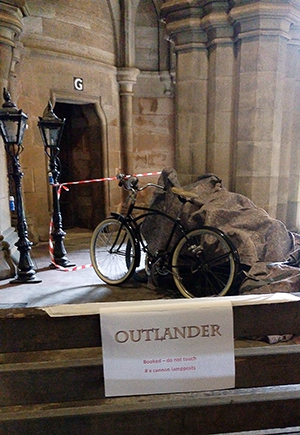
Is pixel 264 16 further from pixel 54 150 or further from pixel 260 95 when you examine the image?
pixel 54 150

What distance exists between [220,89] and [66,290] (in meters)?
2.20

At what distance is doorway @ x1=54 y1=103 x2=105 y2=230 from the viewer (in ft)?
18.9

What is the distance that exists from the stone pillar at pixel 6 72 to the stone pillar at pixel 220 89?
2096 mm

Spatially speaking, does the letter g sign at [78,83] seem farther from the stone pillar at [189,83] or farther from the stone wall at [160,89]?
the stone pillar at [189,83]

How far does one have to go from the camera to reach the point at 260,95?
2848 millimetres

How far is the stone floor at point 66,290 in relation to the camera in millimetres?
2801

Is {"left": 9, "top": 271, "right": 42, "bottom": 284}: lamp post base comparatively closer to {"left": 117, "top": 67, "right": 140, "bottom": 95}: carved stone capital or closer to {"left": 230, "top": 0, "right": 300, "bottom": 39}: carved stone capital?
{"left": 230, "top": 0, "right": 300, "bottom": 39}: carved stone capital

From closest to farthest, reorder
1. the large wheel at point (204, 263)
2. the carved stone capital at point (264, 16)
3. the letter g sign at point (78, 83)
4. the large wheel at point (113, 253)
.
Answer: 1. the large wheel at point (204, 263)
2. the carved stone capital at point (264, 16)
3. the large wheel at point (113, 253)
4. the letter g sign at point (78, 83)

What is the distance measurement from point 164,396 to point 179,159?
7.98 ft

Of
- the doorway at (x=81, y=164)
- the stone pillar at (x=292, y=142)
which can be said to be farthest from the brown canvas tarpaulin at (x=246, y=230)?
→ the doorway at (x=81, y=164)

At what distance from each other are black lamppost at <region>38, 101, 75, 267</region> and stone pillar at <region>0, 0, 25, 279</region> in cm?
46

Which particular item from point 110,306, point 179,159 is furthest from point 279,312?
point 179,159

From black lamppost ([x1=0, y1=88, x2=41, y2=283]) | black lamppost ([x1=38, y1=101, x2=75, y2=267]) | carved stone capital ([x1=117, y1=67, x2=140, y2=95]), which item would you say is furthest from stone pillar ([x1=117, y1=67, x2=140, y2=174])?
black lamppost ([x1=0, y1=88, x2=41, y2=283])

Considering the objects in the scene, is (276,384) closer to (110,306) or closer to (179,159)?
(110,306)
